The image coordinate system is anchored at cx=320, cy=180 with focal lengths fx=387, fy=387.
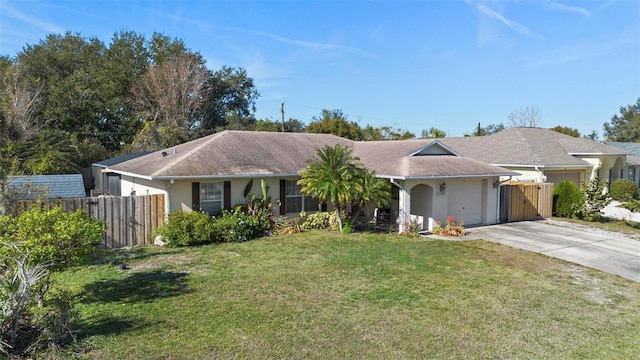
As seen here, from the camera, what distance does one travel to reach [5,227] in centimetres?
730

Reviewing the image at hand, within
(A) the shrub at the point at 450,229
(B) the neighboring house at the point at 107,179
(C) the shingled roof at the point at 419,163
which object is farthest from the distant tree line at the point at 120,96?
(A) the shrub at the point at 450,229

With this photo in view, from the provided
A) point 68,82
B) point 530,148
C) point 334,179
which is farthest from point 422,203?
point 68,82

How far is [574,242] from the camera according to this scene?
1384cm

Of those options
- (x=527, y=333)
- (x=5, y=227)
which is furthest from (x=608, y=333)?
(x=5, y=227)

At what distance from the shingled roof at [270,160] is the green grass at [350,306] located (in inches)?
151

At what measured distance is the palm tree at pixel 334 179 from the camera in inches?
572

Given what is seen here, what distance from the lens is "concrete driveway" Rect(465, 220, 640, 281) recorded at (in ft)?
36.8

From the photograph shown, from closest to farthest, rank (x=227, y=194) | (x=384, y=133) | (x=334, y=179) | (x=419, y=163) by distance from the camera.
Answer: (x=334, y=179) → (x=227, y=194) → (x=419, y=163) → (x=384, y=133)

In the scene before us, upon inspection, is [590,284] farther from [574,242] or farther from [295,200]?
[295,200]

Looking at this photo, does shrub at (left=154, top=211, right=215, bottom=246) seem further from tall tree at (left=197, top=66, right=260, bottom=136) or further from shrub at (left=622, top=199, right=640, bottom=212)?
tall tree at (left=197, top=66, right=260, bottom=136)

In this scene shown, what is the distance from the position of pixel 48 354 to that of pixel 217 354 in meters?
2.36

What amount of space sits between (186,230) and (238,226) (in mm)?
1776

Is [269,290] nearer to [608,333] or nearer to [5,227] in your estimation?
[5,227]

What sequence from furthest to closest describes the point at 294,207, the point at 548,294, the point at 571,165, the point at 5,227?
the point at 571,165, the point at 294,207, the point at 548,294, the point at 5,227
